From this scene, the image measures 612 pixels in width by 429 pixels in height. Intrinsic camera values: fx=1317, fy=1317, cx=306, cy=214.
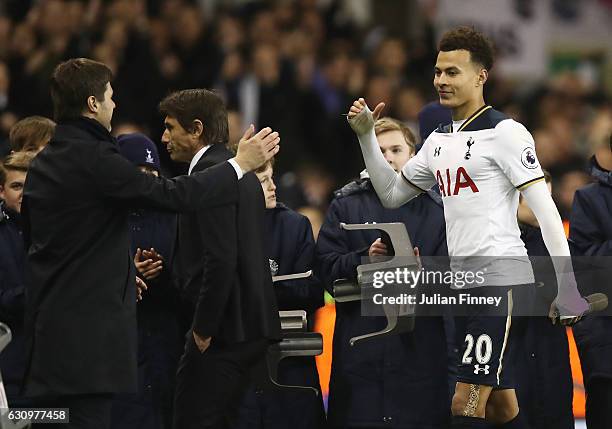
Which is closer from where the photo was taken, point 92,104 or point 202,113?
point 92,104

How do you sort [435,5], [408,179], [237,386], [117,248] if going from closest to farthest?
1. [117,248]
2. [237,386]
3. [408,179]
4. [435,5]

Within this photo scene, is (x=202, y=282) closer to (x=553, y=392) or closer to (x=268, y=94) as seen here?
(x=553, y=392)

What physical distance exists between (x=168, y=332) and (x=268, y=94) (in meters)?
5.37

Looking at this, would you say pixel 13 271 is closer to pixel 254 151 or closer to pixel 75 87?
pixel 75 87

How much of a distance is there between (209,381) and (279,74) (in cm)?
658

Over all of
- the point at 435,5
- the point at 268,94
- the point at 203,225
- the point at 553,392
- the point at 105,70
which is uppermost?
the point at 435,5

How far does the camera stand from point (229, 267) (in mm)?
5465

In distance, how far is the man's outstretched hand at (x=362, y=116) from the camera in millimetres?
5859

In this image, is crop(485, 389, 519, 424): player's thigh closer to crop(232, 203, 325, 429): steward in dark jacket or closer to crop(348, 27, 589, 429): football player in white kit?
crop(348, 27, 589, 429): football player in white kit

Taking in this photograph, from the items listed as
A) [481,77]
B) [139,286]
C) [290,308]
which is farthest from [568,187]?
[139,286]

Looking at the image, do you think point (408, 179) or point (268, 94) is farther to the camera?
point (268, 94)

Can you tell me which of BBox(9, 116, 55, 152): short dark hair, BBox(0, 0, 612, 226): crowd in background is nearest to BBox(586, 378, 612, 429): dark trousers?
BBox(9, 116, 55, 152): short dark hair

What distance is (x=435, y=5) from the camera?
1438 cm

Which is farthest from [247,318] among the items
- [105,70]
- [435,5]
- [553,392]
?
[435,5]
